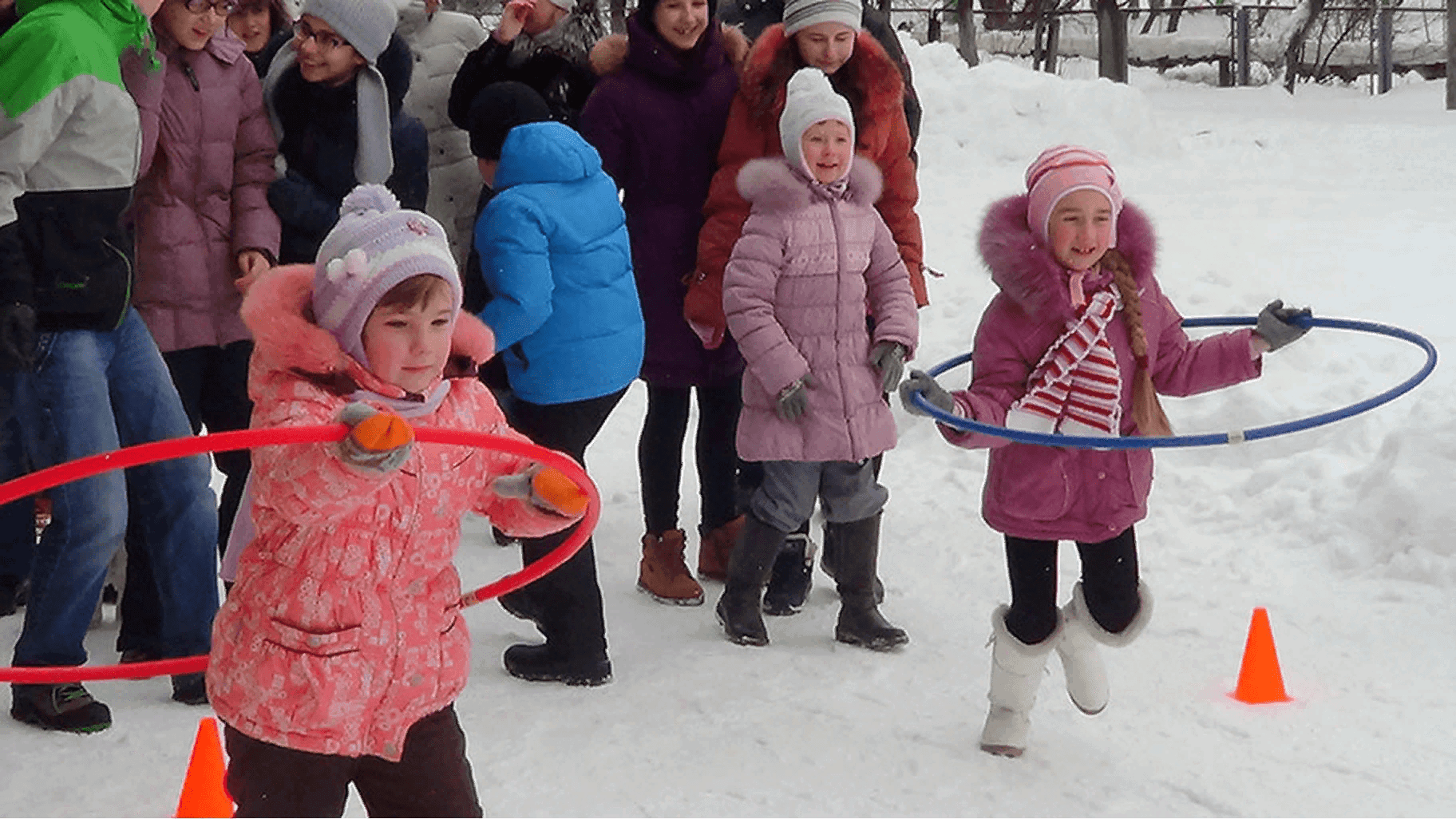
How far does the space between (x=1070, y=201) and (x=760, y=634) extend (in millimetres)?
1861

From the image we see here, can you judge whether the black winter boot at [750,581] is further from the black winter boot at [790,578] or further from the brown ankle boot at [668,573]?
the brown ankle boot at [668,573]

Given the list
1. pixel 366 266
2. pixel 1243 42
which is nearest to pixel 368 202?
pixel 366 266

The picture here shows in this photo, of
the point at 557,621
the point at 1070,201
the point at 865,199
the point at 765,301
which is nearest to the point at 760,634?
the point at 557,621

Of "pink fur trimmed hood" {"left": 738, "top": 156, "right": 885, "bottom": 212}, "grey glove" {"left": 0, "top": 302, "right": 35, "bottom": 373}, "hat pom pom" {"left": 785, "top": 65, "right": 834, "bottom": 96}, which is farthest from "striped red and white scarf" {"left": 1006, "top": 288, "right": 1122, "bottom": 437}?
"grey glove" {"left": 0, "top": 302, "right": 35, "bottom": 373}

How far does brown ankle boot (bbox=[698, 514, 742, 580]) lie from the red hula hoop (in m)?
2.39

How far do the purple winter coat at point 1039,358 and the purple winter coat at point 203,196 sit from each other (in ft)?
7.46

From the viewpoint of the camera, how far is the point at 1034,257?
432 centimetres

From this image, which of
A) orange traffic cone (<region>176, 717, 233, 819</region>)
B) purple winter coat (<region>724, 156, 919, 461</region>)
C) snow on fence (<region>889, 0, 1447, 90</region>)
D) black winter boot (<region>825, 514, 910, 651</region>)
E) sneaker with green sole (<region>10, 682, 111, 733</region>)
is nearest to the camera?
orange traffic cone (<region>176, 717, 233, 819</region>)

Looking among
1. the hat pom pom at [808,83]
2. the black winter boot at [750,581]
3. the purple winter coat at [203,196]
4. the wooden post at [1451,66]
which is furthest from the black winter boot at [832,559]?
the wooden post at [1451,66]

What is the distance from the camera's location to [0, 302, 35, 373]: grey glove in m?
4.28

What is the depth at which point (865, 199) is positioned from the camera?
5.28 metres

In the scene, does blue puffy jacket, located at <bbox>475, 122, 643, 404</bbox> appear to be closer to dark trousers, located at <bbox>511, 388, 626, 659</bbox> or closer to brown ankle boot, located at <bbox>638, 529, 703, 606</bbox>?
dark trousers, located at <bbox>511, 388, 626, 659</bbox>

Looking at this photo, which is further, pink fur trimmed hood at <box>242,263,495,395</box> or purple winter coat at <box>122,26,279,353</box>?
purple winter coat at <box>122,26,279,353</box>

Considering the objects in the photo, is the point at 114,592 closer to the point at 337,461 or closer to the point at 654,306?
the point at 654,306
